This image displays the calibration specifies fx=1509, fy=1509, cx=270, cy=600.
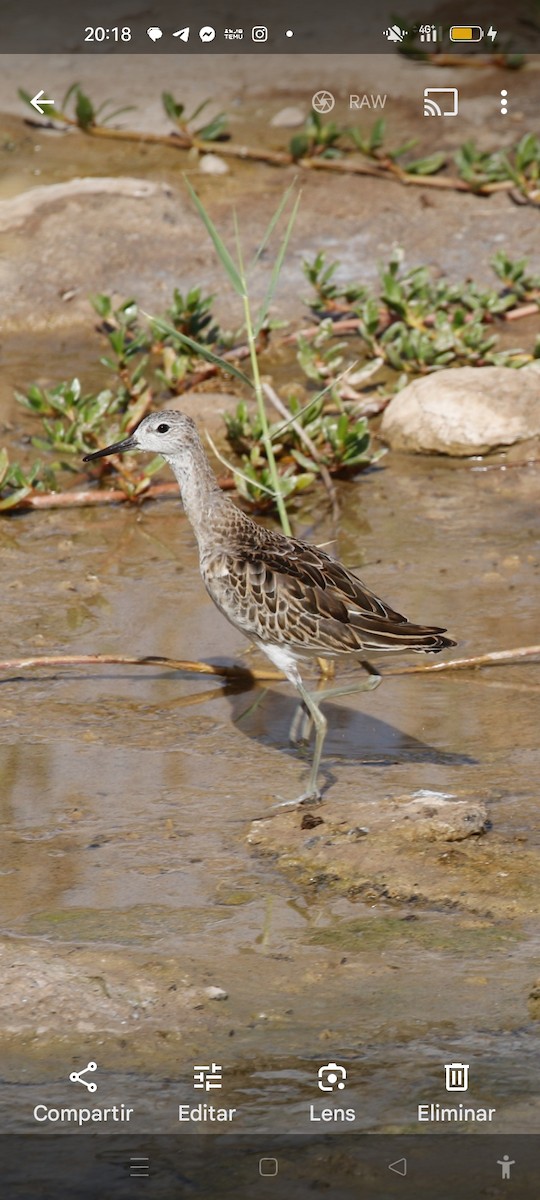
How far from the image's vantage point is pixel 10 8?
46.8 ft

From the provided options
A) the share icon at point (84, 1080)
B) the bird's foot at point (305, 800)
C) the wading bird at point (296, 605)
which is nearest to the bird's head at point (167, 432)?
the wading bird at point (296, 605)

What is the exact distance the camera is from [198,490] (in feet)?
21.1

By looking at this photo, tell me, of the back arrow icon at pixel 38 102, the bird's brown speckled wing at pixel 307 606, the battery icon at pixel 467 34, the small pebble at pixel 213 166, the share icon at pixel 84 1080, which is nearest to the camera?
the share icon at pixel 84 1080

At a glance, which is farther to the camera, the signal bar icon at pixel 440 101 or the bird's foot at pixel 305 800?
the signal bar icon at pixel 440 101

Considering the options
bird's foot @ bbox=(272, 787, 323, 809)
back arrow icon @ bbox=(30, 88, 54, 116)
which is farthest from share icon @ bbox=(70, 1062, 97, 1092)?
back arrow icon @ bbox=(30, 88, 54, 116)

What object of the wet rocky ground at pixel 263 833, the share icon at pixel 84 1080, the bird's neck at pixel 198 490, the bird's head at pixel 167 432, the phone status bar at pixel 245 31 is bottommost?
the share icon at pixel 84 1080

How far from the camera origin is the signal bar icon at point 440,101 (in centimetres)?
1258

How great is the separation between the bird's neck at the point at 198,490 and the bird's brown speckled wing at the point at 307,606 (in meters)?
0.28

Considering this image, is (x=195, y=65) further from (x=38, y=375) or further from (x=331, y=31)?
(x=38, y=375)

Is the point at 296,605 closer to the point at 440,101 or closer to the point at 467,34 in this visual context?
the point at 440,101

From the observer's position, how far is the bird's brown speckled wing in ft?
19.1

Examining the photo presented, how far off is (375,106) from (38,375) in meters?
4.54

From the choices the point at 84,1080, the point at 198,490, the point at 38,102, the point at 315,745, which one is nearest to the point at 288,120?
the point at 38,102

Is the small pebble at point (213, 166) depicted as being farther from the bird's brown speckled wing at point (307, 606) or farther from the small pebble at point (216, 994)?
the small pebble at point (216, 994)
